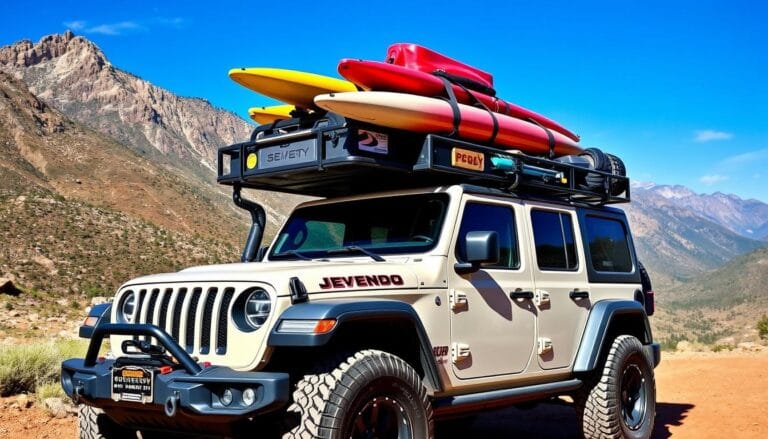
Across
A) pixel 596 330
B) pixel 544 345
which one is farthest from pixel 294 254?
pixel 596 330

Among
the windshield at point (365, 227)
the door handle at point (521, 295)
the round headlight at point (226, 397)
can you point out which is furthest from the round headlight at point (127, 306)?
the door handle at point (521, 295)

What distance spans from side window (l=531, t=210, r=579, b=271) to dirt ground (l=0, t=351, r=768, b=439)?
1.93m

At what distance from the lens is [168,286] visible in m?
4.65

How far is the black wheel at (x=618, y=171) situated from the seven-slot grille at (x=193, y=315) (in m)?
4.19

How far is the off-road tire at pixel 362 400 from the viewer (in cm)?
409

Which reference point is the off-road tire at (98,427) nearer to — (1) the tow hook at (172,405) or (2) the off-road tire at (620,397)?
(1) the tow hook at (172,405)

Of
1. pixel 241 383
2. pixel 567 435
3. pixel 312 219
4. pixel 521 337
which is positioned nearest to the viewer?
pixel 241 383

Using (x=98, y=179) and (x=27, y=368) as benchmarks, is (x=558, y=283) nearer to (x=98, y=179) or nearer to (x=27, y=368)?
(x=27, y=368)

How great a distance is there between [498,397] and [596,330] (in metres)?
1.38

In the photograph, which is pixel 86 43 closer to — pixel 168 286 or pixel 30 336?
pixel 30 336

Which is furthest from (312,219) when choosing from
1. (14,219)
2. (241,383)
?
(14,219)

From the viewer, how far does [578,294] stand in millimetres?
6375

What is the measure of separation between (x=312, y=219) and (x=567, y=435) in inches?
129

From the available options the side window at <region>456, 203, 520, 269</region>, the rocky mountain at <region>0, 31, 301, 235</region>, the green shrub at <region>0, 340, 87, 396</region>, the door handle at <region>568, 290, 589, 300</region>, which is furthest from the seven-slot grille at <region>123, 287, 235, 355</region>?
the rocky mountain at <region>0, 31, 301, 235</region>
